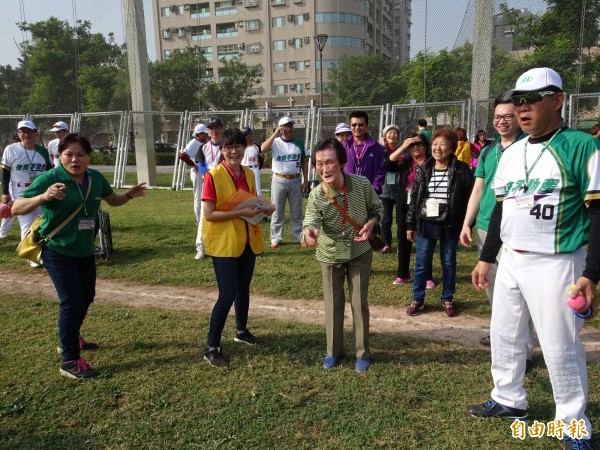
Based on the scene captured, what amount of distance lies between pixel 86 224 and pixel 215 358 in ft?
5.07

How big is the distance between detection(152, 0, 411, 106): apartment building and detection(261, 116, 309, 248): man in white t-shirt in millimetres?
35338

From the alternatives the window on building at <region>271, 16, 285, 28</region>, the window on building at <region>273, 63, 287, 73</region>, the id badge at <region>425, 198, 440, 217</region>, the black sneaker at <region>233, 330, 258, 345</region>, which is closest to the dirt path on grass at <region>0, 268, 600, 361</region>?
the black sneaker at <region>233, 330, 258, 345</region>

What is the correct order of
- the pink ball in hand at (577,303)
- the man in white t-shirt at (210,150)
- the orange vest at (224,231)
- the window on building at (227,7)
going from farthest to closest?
1. the window on building at (227,7)
2. the man in white t-shirt at (210,150)
3. the orange vest at (224,231)
4. the pink ball in hand at (577,303)

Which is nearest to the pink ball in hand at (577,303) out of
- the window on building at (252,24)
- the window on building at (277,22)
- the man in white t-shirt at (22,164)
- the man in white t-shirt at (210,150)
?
the man in white t-shirt at (210,150)

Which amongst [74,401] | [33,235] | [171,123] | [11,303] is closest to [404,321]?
[74,401]

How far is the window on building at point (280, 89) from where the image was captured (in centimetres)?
5316

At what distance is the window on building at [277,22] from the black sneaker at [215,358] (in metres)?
51.5

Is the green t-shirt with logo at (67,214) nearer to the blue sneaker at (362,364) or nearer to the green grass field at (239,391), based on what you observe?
the green grass field at (239,391)

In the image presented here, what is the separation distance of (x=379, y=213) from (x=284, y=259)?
395 centimetres

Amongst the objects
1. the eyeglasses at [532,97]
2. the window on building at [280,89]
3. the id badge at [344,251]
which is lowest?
the id badge at [344,251]

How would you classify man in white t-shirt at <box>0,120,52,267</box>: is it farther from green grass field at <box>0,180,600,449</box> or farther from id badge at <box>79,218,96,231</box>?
id badge at <box>79,218,96,231</box>

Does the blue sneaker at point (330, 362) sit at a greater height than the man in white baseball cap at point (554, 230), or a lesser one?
lesser

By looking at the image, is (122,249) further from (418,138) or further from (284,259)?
(418,138)

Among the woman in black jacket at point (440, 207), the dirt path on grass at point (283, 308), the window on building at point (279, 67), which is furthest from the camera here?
the window on building at point (279, 67)
